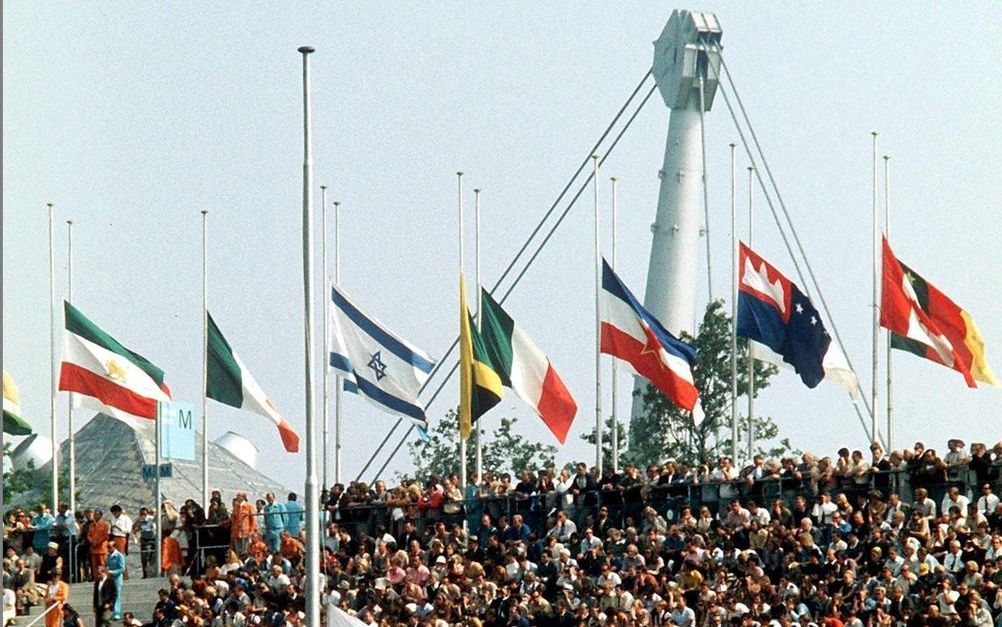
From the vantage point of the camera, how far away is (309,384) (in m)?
26.0

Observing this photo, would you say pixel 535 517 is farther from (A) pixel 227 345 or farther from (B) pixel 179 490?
(B) pixel 179 490

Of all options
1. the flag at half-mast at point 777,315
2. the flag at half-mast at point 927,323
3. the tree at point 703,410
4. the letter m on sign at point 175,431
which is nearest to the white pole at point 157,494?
the letter m on sign at point 175,431

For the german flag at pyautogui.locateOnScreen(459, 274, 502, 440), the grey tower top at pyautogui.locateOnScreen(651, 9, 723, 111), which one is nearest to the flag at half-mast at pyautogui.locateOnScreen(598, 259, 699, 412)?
the german flag at pyautogui.locateOnScreen(459, 274, 502, 440)

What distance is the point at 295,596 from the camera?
37562 millimetres

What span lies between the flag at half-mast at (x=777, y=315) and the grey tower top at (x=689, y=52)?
26.3 m

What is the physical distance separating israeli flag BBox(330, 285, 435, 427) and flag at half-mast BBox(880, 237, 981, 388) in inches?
321

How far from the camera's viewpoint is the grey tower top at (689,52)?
67.6m

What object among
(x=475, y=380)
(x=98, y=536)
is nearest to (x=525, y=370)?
(x=475, y=380)

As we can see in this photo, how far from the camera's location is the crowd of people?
31625 mm

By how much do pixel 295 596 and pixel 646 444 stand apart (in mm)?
33687

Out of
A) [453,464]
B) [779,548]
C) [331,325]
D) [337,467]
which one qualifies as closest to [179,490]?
[453,464]

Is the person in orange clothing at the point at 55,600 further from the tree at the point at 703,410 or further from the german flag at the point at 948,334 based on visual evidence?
the tree at the point at 703,410

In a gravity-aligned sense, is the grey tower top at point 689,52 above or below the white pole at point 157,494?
above

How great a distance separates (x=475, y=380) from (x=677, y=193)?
3324 centimetres
